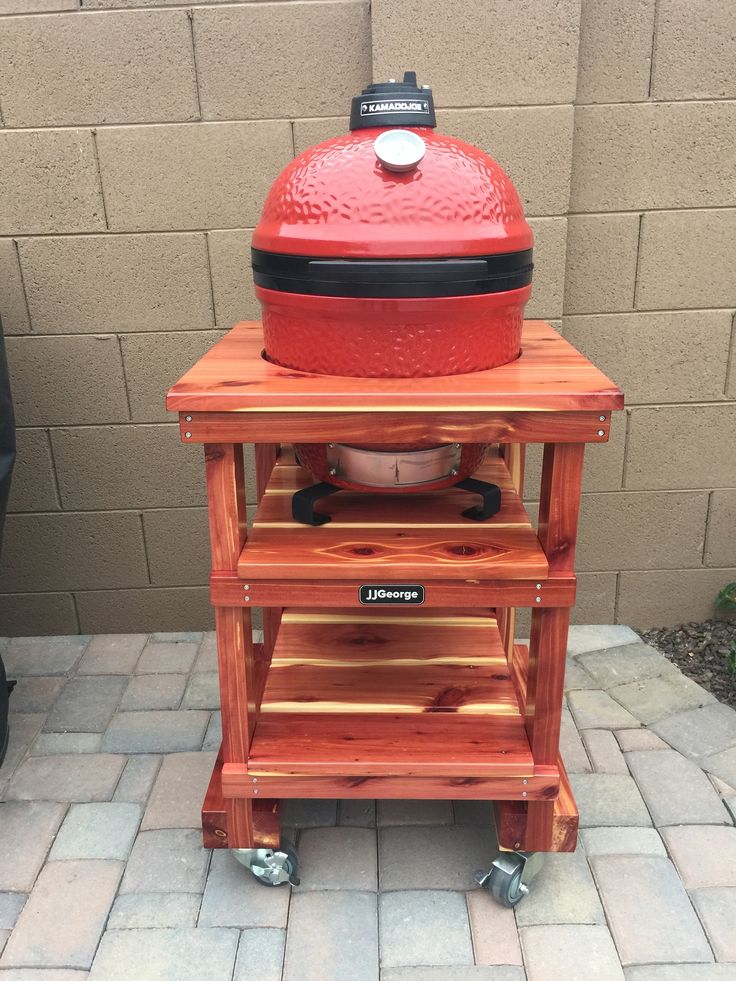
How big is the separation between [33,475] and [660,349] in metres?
Answer: 2.02

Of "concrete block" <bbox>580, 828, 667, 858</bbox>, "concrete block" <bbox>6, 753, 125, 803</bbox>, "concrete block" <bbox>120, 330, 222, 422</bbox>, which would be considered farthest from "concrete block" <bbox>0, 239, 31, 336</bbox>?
"concrete block" <bbox>580, 828, 667, 858</bbox>

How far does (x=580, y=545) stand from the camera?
2.50 meters

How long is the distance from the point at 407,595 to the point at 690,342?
1467mm

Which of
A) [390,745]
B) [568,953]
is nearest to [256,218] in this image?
[390,745]

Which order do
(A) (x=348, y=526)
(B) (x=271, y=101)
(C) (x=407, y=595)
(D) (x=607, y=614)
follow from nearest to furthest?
(C) (x=407, y=595), (A) (x=348, y=526), (B) (x=271, y=101), (D) (x=607, y=614)

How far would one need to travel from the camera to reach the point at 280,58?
6.73 ft

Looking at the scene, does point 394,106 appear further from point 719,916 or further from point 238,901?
point 719,916

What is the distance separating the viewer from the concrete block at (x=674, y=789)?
5.83ft

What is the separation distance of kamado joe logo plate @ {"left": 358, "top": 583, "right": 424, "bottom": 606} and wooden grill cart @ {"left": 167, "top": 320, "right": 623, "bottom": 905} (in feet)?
0.04

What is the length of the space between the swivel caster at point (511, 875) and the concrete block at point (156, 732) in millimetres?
880

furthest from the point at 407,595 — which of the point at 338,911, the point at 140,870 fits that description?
the point at 140,870

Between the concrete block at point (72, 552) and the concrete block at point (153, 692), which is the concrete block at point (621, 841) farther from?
the concrete block at point (72, 552)

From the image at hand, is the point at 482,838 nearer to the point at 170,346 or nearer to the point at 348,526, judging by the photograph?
the point at 348,526

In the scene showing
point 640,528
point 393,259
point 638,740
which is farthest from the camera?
point 640,528
